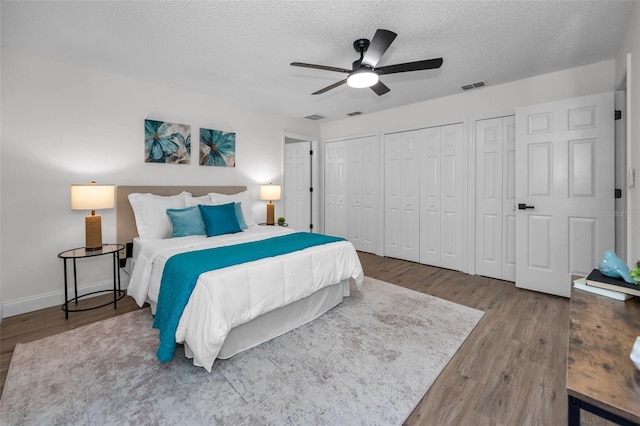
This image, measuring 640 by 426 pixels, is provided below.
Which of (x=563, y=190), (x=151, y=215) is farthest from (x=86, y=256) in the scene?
(x=563, y=190)

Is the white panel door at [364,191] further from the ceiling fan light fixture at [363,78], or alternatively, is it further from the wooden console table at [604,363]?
the wooden console table at [604,363]

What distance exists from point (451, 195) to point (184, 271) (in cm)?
366

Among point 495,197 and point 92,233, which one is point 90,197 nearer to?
point 92,233

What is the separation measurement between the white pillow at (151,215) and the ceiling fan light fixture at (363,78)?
8.16 feet

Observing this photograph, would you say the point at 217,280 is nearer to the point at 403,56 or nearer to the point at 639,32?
the point at 403,56

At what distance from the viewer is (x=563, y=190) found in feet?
10.2

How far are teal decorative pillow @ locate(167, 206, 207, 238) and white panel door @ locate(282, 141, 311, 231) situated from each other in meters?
2.49

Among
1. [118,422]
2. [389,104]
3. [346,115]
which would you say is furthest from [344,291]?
[346,115]

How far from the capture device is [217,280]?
6.28 feet

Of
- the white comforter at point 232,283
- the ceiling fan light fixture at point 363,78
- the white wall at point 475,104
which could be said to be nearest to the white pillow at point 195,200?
the white comforter at point 232,283

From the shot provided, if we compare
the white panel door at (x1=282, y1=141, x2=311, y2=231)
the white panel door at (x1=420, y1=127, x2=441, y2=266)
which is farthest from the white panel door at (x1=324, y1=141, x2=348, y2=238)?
the white panel door at (x1=420, y1=127, x2=441, y2=266)

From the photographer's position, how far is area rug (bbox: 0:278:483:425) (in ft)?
5.10

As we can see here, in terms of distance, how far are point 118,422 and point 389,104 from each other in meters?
4.67

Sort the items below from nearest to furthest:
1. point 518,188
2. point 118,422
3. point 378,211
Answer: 1. point 118,422
2. point 518,188
3. point 378,211
